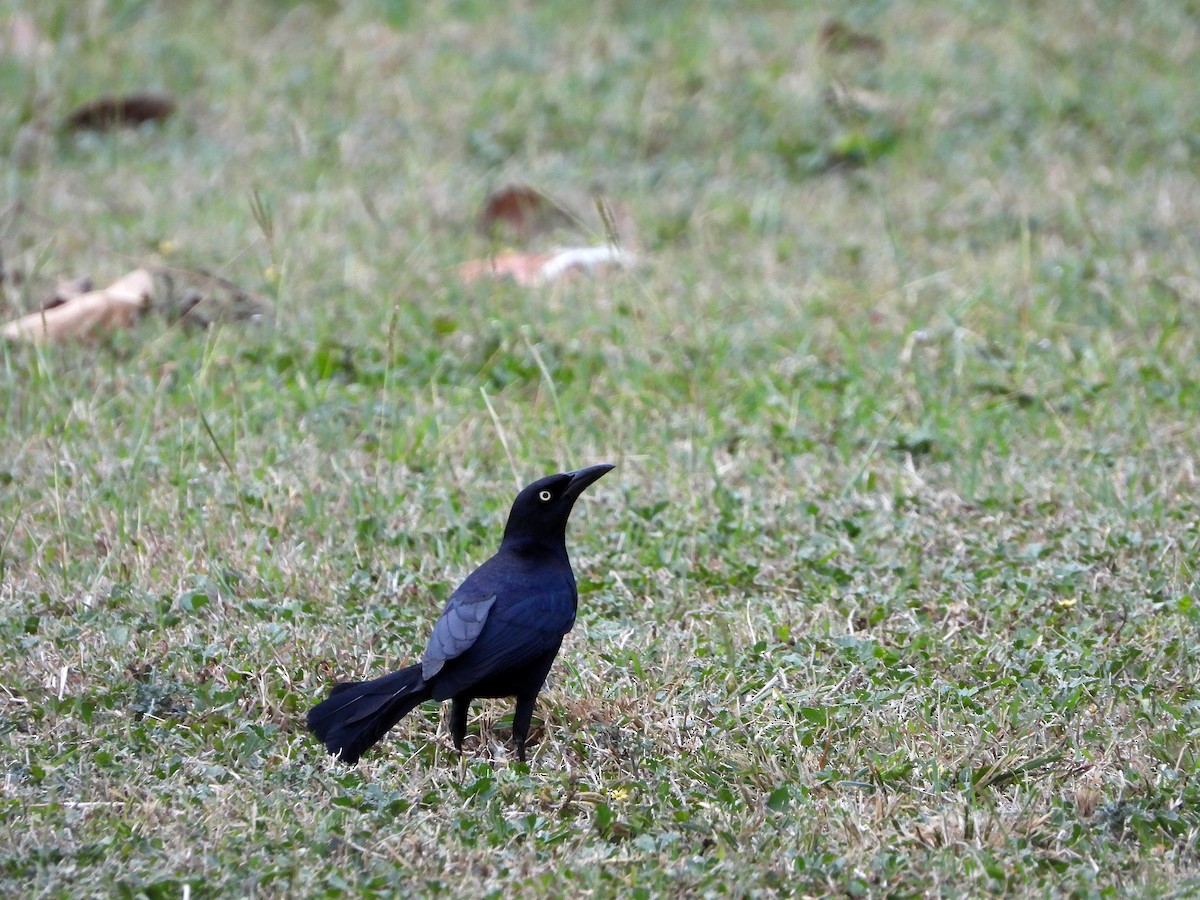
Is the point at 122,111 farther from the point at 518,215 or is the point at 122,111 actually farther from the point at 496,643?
the point at 496,643

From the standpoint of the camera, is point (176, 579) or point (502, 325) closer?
point (176, 579)

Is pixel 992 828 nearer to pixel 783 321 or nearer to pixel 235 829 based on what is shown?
pixel 235 829

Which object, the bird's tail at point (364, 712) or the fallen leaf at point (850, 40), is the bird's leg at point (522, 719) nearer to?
the bird's tail at point (364, 712)

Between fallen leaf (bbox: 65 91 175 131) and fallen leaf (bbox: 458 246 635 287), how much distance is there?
310 centimetres

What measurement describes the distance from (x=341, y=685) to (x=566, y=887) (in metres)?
0.88

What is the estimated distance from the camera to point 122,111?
9.45m

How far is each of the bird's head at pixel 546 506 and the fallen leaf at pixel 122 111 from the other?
625 cm

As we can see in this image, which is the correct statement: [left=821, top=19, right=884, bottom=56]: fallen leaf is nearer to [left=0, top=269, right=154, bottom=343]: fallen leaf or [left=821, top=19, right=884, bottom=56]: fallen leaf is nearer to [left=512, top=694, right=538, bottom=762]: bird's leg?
[left=0, top=269, right=154, bottom=343]: fallen leaf

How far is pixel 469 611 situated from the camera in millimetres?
3738

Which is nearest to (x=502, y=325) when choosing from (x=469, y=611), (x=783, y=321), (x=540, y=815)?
(x=783, y=321)

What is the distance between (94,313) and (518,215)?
251 centimetres

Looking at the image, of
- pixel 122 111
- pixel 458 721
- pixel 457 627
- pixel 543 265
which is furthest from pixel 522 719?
pixel 122 111

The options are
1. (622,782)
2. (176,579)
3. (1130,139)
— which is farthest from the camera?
(1130,139)

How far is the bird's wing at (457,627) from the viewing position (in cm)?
356
